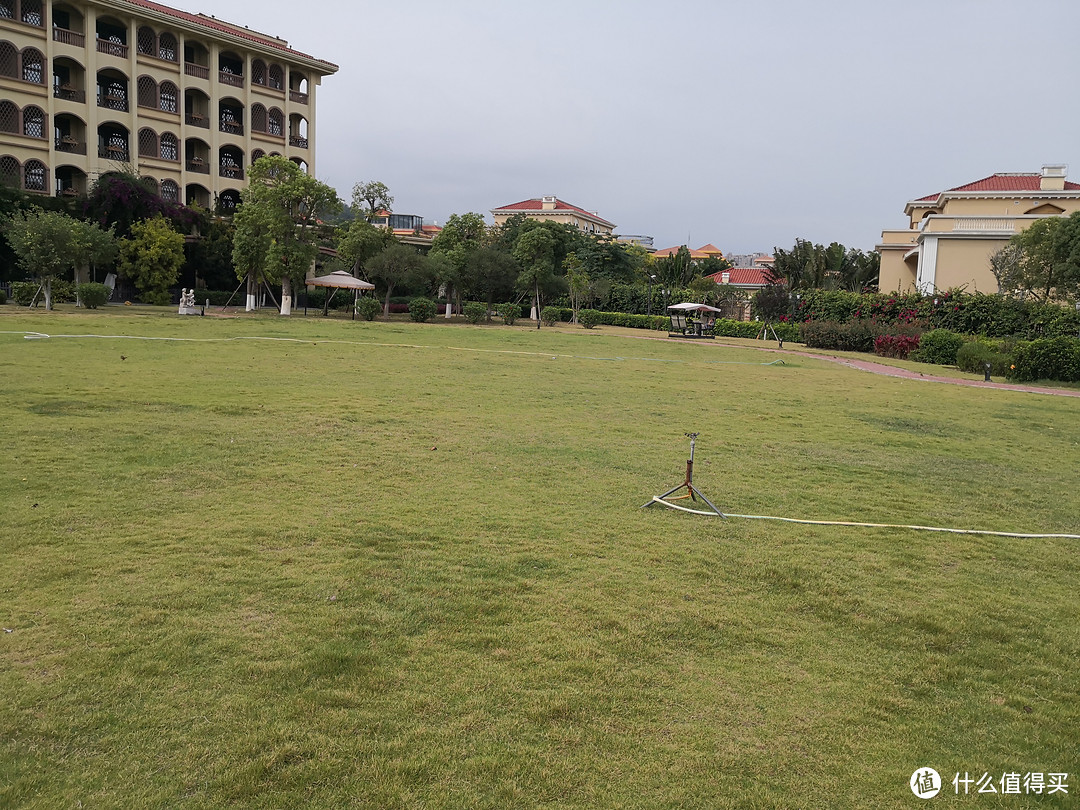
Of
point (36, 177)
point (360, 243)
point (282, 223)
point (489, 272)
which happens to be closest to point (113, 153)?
point (36, 177)

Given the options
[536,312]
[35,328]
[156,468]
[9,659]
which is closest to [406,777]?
[9,659]

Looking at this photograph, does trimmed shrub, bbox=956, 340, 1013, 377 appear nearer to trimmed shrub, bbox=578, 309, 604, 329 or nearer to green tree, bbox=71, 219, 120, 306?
trimmed shrub, bbox=578, 309, 604, 329

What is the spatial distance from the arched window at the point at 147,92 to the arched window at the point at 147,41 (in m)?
1.57

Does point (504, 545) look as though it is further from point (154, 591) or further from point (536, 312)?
point (536, 312)

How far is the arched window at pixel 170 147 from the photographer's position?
45.7m

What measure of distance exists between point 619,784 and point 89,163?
156 feet

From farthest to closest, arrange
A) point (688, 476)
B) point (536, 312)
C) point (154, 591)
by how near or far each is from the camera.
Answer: point (536, 312) → point (688, 476) → point (154, 591)

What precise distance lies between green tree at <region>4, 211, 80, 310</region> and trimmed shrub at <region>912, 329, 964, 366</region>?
30.7 m

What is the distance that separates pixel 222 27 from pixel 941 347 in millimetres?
44423

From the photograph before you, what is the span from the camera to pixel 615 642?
4.25 metres

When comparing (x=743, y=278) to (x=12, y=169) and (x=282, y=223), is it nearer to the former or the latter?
(x=282, y=223)

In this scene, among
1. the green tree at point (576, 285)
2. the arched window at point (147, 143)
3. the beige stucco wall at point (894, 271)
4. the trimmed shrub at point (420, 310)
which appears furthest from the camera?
the beige stucco wall at point (894, 271)

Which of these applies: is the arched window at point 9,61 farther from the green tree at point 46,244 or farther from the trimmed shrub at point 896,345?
the trimmed shrub at point 896,345

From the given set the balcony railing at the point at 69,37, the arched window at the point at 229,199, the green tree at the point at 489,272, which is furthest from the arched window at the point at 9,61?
the green tree at the point at 489,272
